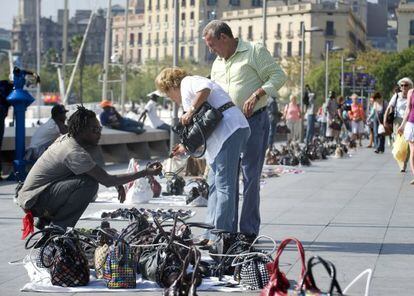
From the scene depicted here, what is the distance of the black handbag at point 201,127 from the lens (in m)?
10.9

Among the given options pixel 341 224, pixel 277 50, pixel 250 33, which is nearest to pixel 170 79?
pixel 341 224

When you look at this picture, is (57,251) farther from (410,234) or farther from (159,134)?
(159,134)

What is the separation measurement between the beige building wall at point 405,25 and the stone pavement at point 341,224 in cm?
15034

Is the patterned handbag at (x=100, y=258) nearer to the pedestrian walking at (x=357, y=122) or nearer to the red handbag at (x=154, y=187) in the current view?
the red handbag at (x=154, y=187)

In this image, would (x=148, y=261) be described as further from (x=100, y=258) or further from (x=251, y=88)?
(x=251, y=88)

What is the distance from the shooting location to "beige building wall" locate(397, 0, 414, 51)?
171750 millimetres

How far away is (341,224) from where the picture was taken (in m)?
14.2

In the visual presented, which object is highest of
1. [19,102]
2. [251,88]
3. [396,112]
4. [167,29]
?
[251,88]

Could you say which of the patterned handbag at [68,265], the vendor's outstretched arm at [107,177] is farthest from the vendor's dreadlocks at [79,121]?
the patterned handbag at [68,265]

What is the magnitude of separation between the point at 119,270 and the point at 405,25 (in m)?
168

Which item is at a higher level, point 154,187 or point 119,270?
point 119,270

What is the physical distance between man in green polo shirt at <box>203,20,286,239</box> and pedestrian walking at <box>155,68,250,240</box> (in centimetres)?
56

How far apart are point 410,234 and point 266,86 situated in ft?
8.51

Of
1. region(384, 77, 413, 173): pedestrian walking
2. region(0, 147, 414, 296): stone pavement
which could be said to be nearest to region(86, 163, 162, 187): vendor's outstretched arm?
region(0, 147, 414, 296): stone pavement
